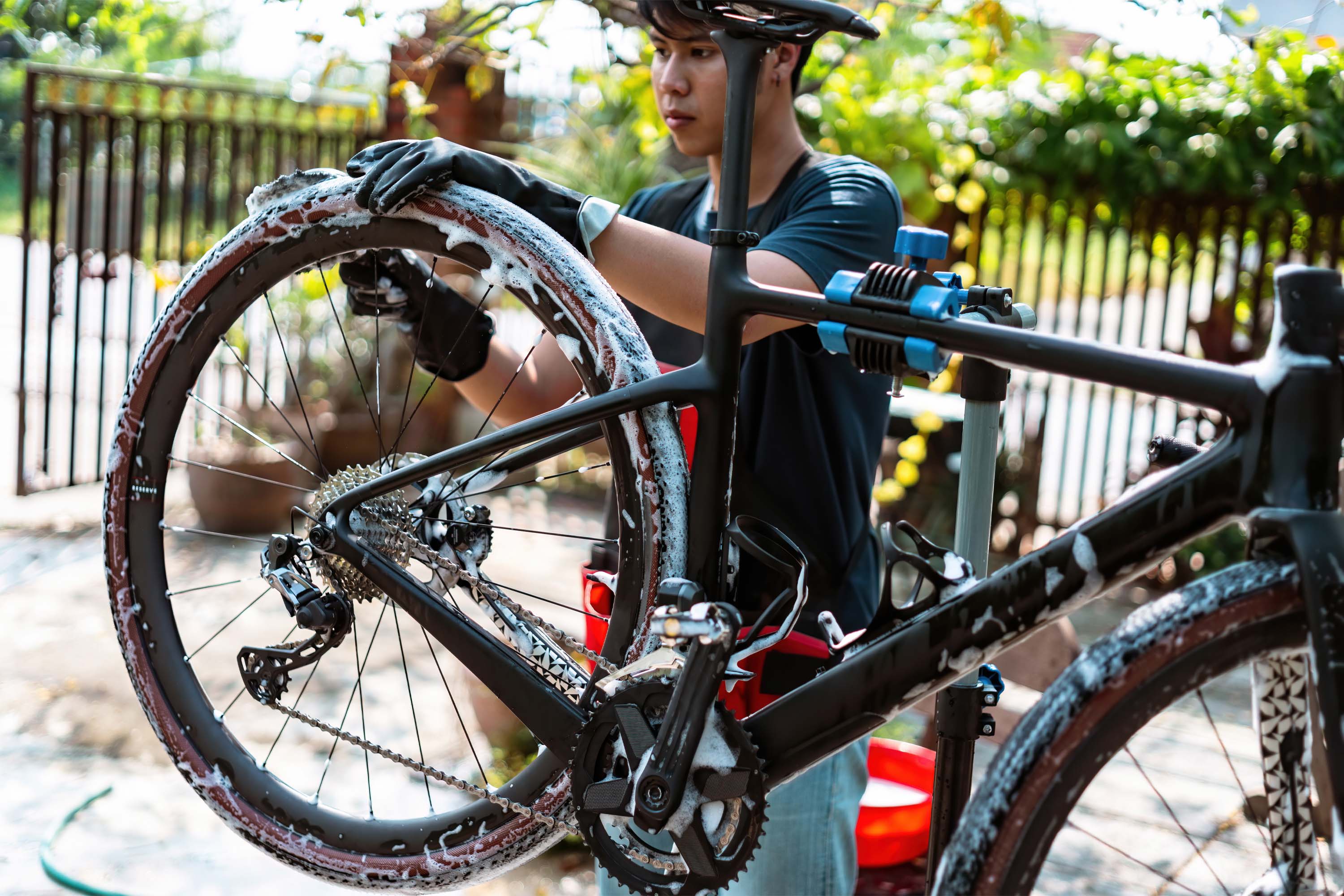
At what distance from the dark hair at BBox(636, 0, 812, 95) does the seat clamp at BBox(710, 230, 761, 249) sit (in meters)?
0.37

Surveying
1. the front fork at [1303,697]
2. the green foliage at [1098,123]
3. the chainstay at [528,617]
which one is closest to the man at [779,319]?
the chainstay at [528,617]

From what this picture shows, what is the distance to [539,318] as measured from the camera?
128cm

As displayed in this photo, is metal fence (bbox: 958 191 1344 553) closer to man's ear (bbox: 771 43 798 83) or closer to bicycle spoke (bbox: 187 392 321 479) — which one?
man's ear (bbox: 771 43 798 83)

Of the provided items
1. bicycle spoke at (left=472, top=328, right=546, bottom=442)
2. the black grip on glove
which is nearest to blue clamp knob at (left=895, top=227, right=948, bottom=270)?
the black grip on glove

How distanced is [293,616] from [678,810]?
524 millimetres

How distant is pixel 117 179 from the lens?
539 cm

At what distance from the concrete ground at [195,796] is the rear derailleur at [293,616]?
673 mm

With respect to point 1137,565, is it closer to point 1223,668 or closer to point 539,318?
point 1223,668

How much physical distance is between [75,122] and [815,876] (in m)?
5.18

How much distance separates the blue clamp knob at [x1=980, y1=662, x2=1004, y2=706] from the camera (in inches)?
52.1

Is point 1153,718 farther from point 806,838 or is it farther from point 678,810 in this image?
point 806,838

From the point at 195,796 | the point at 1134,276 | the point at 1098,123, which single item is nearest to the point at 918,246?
the point at 195,796

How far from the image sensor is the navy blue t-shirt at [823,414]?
4.83 ft

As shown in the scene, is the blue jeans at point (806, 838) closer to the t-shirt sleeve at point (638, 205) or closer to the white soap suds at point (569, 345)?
the white soap suds at point (569, 345)
